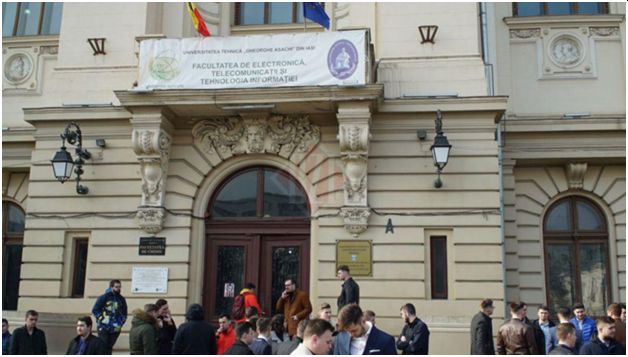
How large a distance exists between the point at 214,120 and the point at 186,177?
143 centimetres

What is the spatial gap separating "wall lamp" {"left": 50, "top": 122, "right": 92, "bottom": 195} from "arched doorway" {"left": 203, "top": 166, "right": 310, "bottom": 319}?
9.81 feet

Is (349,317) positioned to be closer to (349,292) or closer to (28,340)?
(349,292)

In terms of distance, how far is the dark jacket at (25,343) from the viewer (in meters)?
10.4

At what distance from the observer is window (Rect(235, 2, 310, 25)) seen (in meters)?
17.2

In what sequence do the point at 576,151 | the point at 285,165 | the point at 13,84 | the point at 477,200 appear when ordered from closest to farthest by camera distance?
1. the point at 477,200
2. the point at 285,165
3. the point at 576,151
4. the point at 13,84

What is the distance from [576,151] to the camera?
1639 cm

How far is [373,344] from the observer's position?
652cm

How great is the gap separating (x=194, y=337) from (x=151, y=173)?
6.57 m

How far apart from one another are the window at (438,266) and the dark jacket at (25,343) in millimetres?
7700

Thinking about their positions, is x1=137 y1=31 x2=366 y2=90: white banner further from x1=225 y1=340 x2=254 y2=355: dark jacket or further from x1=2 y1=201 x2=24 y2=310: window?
x1=225 y1=340 x2=254 y2=355: dark jacket

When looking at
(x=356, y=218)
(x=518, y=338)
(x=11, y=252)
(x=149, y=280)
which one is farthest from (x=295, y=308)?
(x=11, y=252)

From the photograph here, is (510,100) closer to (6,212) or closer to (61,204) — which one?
(61,204)

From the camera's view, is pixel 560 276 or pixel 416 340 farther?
pixel 560 276

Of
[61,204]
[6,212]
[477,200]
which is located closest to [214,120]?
[61,204]
